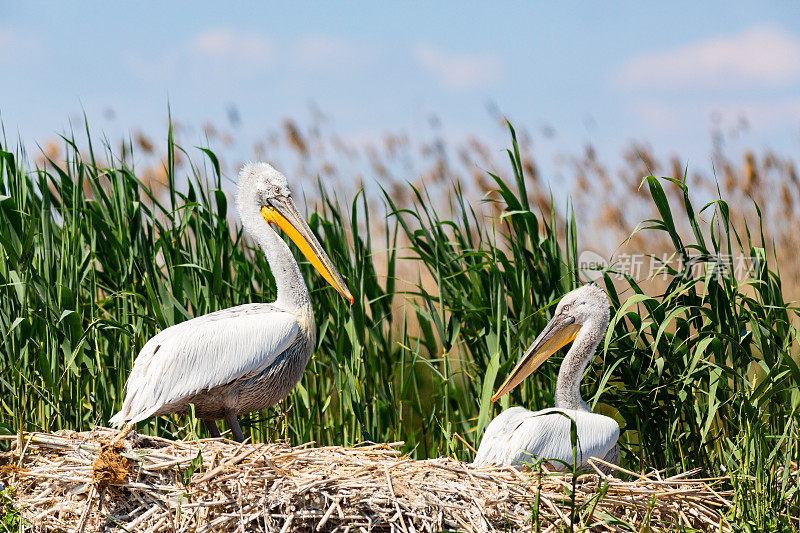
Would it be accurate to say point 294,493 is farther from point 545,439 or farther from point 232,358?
point 545,439

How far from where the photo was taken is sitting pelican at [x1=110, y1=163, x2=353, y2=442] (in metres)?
4.05

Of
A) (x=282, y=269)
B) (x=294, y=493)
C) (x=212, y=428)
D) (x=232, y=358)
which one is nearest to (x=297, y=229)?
(x=282, y=269)

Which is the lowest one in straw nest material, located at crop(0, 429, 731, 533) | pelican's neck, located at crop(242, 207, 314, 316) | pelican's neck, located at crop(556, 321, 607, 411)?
straw nest material, located at crop(0, 429, 731, 533)

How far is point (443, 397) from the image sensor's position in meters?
4.84

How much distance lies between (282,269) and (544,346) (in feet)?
4.56

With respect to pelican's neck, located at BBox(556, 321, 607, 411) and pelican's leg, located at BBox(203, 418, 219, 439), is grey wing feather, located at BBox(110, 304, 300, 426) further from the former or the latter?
pelican's neck, located at BBox(556, 321, 607, 411)

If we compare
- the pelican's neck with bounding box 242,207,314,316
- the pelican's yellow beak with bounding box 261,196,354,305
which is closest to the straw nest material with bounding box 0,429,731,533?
the pelican's neck with bounding box 242,207,314,316

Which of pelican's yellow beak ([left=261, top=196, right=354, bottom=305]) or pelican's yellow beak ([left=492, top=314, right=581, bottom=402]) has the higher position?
pelican's yellow beak ([left=261, top=196, right=354, bottom=305])

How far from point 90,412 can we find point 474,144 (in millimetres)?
3489

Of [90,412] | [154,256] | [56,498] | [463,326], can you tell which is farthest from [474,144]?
[56,498]

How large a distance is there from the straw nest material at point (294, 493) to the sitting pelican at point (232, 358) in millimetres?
445

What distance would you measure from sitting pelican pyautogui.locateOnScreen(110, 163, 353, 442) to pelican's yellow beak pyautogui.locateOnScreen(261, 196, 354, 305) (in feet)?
0.04

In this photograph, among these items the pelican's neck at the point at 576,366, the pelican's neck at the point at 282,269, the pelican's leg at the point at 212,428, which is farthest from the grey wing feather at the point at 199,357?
the pelican's neck at the point at 576,366

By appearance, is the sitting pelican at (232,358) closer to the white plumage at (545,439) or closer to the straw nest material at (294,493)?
the straw nest material at (294,493)
